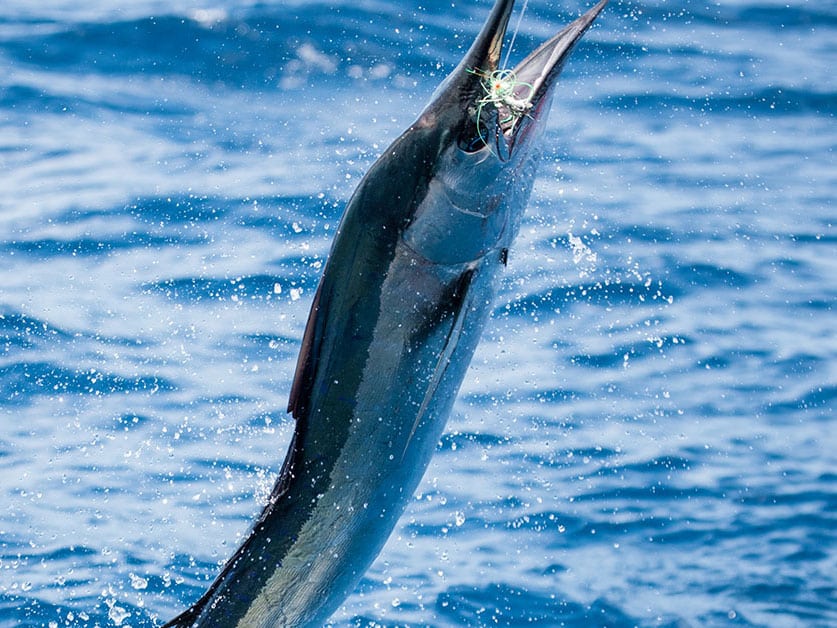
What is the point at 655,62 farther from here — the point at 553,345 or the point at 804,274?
the point at 553,345

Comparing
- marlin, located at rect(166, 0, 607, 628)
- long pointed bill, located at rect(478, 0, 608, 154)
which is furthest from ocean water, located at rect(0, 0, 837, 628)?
long pointed bill, located at rect(478, 0, 608, 154)

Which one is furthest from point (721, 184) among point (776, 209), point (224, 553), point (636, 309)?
point (224, 553)

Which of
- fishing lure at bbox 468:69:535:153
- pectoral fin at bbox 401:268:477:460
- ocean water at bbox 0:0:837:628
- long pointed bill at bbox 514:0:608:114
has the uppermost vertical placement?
long pointed bill at bbox 514:0:608:114

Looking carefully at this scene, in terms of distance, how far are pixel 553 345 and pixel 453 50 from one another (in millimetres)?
3875

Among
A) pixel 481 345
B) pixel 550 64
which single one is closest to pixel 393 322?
pixel 550 64

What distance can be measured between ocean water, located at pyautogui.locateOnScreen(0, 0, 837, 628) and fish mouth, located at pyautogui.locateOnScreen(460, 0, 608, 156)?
3188mm

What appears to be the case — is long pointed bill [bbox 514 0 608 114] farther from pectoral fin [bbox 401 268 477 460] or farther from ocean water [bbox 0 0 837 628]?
ocean water [bbox 0 0 837 628]

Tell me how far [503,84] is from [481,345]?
4268 mm

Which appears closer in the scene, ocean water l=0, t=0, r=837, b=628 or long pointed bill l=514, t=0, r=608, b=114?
long pointed bill l=514, t=0, r=608, b=114

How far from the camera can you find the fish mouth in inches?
99.1

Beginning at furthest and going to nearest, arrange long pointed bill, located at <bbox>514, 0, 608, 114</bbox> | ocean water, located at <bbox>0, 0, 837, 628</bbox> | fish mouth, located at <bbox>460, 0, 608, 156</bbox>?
ocean water, located at <bbox>0, 0, 837, 628</bbox>
long pointed bill, located at <bbox>514, 0, 608, 114</bbox>
fish mouth, located at <bbox>460, 0, 608, 156</bbox>

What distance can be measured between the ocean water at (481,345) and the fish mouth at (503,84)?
3.19m

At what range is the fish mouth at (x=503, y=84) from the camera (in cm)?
252

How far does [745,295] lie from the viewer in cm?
741
